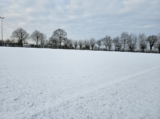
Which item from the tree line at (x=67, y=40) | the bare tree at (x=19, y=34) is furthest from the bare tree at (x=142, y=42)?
the bare tree at (x=19, y=34)

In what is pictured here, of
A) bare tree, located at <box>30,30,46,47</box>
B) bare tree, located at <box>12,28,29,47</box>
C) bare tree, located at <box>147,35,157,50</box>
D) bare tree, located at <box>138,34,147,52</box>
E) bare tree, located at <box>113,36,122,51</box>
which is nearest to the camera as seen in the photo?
bare tree, located at <box>147,35,157,50</box>

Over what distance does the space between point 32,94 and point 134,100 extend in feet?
9.03

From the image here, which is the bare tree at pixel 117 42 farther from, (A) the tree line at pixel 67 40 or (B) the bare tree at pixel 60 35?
(B) the bare tree at pixel 60 35

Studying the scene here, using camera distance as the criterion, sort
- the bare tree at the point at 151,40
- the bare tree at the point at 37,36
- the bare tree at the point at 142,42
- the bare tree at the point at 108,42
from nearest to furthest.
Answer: the bare tree at the point at 151,40 < the bare tree at the point at 142,42 < the bare tree at the point at 37,36 < the bare tree at the point at 108,42

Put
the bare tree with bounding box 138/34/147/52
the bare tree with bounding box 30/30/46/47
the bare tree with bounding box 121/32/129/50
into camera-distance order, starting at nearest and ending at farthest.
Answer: the bare tree with bounding box 138/34/147/52
the bare tree with bounding box 121/32/129/50
the bare tree with bounding box 30/30/46/47

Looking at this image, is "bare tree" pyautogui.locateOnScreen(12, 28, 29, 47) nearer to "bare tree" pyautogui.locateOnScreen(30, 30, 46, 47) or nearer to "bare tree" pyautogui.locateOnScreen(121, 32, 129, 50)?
"bare tree" pyautogui.locateOnScreen(30, 30, 46, 47)

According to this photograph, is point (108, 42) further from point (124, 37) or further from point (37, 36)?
point (37, 36)

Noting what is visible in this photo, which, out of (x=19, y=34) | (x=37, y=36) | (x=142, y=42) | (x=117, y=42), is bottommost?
(x=142, y=42)

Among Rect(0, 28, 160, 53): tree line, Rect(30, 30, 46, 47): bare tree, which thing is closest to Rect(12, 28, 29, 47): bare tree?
Rect(0, 28, 160, 53): tree line

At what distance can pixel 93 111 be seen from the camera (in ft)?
8.41

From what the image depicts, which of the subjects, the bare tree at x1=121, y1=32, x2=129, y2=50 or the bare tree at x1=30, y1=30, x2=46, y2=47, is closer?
the bare tree at x1=121, y1=32, x2=129, y2=50

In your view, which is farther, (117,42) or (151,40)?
(117,42)

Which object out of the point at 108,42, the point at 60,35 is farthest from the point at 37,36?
the point at 108,42

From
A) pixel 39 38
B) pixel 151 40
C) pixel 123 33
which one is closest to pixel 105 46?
pixel 123 33
